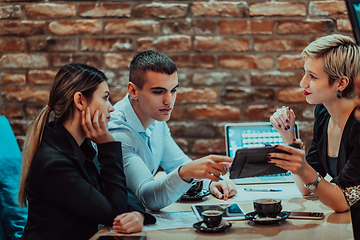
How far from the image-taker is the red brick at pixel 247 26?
7.69 ft

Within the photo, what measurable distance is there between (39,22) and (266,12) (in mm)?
1492

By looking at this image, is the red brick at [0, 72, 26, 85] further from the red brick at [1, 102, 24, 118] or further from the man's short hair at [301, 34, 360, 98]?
the man's short hair at [301, 34, 360, 98]

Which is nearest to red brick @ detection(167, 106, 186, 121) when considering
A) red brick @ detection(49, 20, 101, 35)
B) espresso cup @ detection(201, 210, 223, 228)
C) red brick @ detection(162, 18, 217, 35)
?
red brick @ detection(162, 18, 217, 35)

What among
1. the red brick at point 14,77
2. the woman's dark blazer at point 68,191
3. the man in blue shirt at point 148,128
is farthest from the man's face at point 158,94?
the red brick at point 14,77

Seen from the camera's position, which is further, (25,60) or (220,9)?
(25,60)

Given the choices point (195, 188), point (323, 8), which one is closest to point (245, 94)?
point (323, 8)

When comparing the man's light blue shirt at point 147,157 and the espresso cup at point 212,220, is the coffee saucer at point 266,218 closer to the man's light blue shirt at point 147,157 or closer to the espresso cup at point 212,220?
the espresso cup at point 212,220

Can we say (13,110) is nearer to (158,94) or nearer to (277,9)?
(158,94)

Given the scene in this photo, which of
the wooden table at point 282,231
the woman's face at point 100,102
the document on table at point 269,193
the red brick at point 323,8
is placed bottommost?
the document on table at point 269,193

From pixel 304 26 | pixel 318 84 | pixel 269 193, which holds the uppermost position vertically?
pixel 304 26

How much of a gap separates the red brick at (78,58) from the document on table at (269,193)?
1316mm

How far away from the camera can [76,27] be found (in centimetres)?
239

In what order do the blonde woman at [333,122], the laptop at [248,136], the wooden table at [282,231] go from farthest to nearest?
the laptop at [248,136], the blonde woman at [333,122], the wooden table at [282,231]

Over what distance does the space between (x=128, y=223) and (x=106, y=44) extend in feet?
5.09
